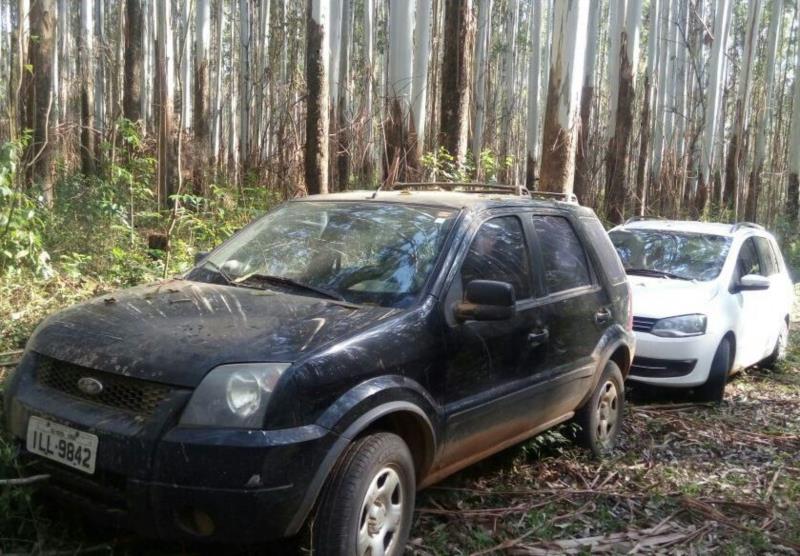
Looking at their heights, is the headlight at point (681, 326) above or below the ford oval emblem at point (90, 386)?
below

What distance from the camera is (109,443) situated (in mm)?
2678

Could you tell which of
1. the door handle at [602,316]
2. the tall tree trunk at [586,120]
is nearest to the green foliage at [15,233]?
the door handle at [602,316]

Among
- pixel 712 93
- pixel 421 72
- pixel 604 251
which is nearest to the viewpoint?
pixel 604 251

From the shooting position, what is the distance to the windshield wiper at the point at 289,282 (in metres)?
3.52

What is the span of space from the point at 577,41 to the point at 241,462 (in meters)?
9.06

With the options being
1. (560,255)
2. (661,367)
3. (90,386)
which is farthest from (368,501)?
(661,367)

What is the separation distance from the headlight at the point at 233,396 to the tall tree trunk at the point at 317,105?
22.5 feet

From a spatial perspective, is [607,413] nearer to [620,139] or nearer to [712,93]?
[620,139]

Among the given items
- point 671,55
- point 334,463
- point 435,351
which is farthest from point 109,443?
point 671,55

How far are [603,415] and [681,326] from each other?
1.70 meters

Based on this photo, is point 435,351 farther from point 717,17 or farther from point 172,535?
point 717,17

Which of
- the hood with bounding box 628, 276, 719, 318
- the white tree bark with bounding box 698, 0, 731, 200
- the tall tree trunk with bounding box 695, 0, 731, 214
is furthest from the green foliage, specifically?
the white tree bark with bounding box 698, 0, 731, 200

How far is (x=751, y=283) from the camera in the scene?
6.89 meters

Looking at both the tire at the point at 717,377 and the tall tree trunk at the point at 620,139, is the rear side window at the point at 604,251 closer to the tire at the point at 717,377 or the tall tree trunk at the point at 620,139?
the tire at the point at 717,377
